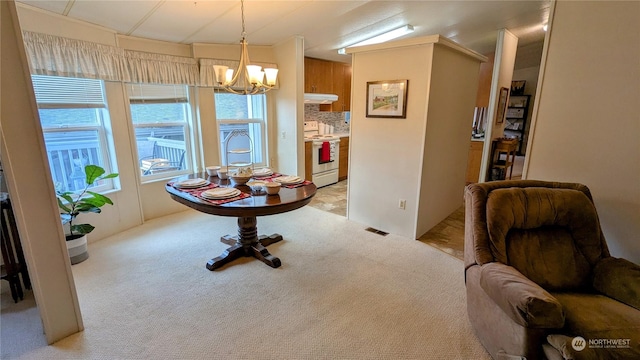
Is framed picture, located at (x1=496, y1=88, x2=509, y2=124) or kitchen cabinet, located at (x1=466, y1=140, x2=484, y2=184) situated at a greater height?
framed picture, located at (x1=496, y1=88, x2=509, y2=124)

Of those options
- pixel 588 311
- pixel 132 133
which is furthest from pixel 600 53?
pixel 132 133

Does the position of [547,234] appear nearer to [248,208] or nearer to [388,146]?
[388,146]

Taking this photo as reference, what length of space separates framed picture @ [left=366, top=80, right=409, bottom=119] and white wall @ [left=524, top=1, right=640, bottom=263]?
3.81 feet

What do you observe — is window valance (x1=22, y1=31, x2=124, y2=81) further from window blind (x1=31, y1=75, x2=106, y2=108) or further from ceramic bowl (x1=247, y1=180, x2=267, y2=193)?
ceramic bowl (x1=247, y1=180, x2=267, y2=193)

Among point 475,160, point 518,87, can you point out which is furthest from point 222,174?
point 518,87

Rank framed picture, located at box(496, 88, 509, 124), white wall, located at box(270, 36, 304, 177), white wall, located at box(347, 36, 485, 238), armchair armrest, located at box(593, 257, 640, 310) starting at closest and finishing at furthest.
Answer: armchair armrest, located at box(593, 257, 640, 310) < white wall, located at box(347, 36, 485, 238) < white wall, located at box(270, 36, 304, 177) < framed picture, located at box(496, 88, 509, 124)

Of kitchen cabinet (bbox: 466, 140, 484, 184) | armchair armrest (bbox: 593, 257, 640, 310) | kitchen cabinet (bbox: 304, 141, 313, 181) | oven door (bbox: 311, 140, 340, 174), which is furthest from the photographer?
kitchen cabinet (bbox: 466, 140, 484, 184)

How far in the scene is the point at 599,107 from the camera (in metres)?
1.92

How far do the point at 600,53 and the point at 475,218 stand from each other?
1.35 m

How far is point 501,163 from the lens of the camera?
4.84 meters

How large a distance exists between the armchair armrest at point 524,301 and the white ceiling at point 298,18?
9.02 feet

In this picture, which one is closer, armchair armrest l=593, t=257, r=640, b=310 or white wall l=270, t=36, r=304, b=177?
armchair armrest l=593, t=257, r=640, b=310

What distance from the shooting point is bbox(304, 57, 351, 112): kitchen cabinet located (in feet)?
16.5

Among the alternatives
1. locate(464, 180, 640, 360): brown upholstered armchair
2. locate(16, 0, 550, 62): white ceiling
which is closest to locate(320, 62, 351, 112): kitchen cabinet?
locate(16, 0, 550, 62): white ceiling
